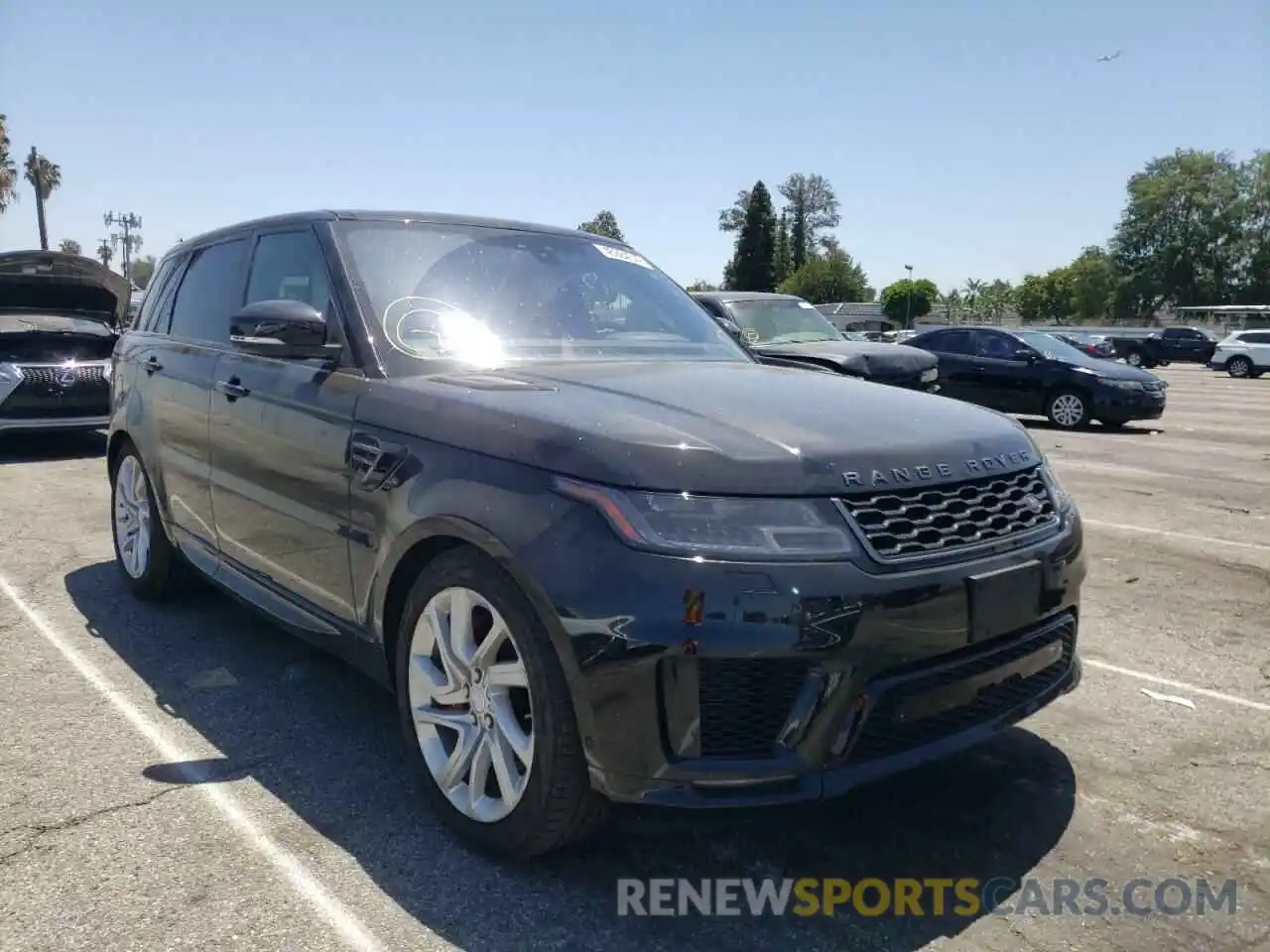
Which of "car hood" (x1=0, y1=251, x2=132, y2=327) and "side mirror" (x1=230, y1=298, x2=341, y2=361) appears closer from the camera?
"side mirror" (x1=230, y1=298, x2=341, y2=361)

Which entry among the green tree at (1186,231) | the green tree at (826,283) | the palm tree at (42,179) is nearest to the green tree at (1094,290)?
the green tree at (1186,231)

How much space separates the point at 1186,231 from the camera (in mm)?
88625

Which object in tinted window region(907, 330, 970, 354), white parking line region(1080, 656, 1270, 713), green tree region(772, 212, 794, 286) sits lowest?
white parking line region(1080, 656, 1270, 713)

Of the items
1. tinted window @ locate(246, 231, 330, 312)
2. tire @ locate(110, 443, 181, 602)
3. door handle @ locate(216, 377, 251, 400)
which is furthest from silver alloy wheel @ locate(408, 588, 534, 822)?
tire @ locate(110, 443, 181, 602)

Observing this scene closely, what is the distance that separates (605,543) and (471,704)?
27.6 inches

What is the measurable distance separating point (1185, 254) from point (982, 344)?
8589 centimetres

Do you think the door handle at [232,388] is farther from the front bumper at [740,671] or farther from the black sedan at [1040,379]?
the black sedan at [1040,379]

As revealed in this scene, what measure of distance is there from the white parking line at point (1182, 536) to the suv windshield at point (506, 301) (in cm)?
400

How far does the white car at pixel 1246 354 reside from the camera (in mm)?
33303

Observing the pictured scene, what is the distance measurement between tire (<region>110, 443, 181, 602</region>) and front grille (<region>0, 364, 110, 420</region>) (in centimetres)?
546

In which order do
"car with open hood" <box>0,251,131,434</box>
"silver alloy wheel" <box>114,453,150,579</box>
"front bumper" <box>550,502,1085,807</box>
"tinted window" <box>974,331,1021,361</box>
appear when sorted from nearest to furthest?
"front bumper" <box>550,502,1085,807</box> < "silver alloy wheel" <box>114,453,150,579</box> < "car with open hood" <box>0,251,131,434</box> < "tinted window" <box>974,331,1021,361</box>

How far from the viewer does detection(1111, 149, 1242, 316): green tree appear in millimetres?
87125

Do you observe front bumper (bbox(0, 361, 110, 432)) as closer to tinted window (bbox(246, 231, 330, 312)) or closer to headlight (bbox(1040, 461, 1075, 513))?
tinted window (bbox(246, 231, 330, 312))

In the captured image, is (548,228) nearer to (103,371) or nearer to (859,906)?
(859,906)
